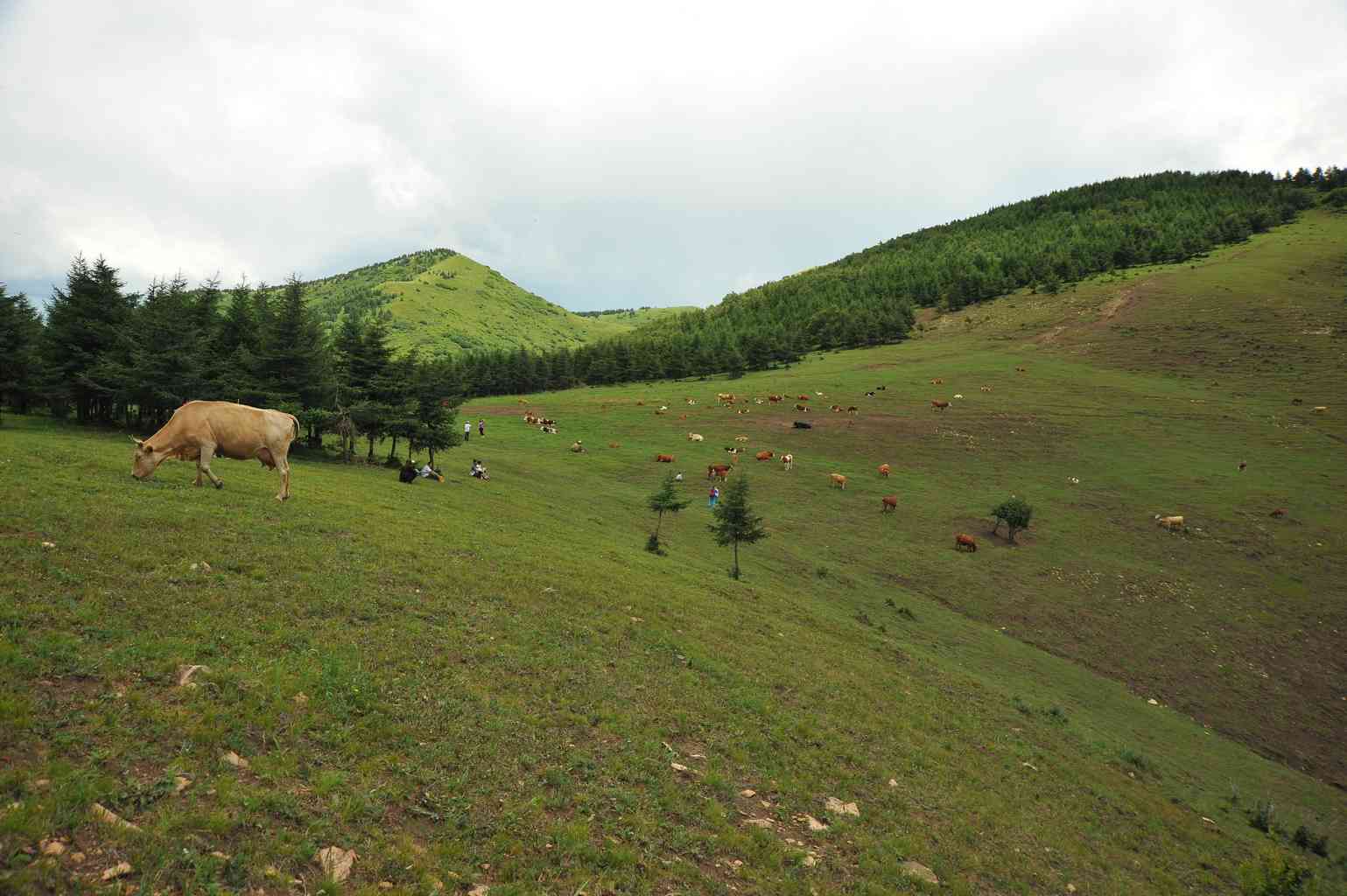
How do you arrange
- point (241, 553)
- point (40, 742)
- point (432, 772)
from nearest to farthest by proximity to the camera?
1. point (40, 742)
2. point (432, 772)
3. point (241, 553)

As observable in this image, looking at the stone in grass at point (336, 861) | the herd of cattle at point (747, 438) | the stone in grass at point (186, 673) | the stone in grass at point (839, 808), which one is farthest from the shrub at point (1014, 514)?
the stone in grass at point (186, 673)

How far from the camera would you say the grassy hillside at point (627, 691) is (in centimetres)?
720

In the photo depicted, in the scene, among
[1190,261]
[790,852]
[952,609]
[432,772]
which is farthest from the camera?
[1190,261]

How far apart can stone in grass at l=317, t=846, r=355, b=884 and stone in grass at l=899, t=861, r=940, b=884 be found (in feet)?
28.4

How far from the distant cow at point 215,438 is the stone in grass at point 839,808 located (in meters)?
18.9

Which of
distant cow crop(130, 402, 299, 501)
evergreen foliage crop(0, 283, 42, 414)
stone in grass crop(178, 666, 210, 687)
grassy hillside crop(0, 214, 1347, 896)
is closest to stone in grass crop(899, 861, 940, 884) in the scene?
grassy hillside crop(0, 214, 1347, 896)

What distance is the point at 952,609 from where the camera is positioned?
3316 cm

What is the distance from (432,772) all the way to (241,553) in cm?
887

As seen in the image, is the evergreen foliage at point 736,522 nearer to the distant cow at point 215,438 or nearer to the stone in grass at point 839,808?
the stone in grass at point 839,808

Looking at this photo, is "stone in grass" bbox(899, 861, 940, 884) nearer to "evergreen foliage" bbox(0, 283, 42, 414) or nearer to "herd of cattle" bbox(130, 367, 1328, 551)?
"herd of cattle" bbox(130, 367, 1328, 551)

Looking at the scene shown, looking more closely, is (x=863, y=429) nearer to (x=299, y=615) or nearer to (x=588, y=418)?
(x=588, y=418)

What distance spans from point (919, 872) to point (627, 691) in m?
6.43

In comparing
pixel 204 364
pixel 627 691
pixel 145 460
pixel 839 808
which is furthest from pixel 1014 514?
pixel 204 364

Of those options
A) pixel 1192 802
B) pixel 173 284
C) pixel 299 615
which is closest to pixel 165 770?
pixel 299 615
